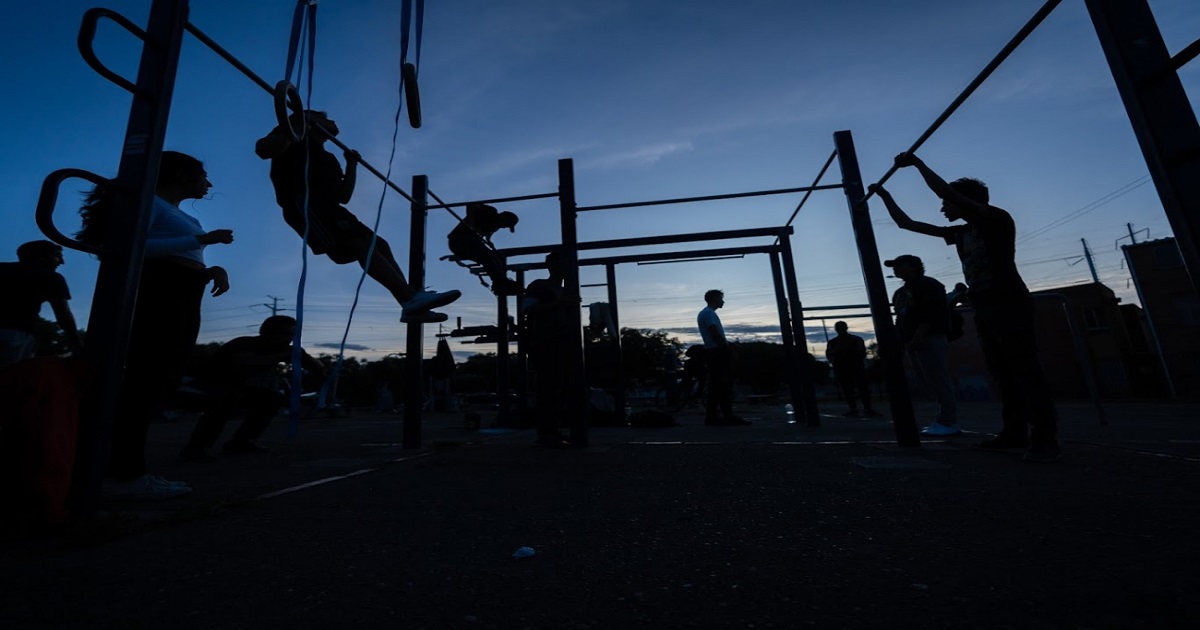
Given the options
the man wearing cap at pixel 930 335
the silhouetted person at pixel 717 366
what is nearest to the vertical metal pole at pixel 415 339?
the silhouetted person at pixel 717 366

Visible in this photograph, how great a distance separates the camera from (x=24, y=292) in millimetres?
2568

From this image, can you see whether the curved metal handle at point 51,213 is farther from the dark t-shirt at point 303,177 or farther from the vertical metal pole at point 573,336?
the vertical metal pole at point 573,336

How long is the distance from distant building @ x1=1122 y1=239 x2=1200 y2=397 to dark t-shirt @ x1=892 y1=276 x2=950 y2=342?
91.5ft

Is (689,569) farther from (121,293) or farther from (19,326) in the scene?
(19,326)

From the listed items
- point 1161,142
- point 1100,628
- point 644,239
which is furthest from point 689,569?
point 644,239

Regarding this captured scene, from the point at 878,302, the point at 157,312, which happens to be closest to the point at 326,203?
the point at 157,312

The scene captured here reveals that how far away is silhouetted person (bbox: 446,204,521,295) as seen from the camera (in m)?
5.44

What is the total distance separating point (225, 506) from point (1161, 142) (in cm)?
311

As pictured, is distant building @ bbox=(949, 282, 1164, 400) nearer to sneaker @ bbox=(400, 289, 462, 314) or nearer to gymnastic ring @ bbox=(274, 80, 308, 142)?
sneaker @ bbox=(400, 289, 462, 314)

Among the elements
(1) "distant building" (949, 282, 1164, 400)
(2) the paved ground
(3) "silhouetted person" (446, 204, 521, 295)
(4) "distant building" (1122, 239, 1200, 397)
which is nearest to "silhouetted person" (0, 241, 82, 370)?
(2) the paved ground

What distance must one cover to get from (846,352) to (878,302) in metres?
4.71

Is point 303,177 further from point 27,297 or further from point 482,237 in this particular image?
point 482,237

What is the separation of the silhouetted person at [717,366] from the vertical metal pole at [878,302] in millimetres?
2692

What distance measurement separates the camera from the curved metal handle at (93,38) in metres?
1.79
